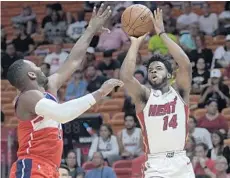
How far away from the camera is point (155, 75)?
7523 mm

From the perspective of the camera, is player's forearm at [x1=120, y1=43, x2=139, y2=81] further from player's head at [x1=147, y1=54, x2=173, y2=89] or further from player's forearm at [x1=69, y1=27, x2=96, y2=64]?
player's forearm at [x1=69, y1=27, x2=96, y2=64]

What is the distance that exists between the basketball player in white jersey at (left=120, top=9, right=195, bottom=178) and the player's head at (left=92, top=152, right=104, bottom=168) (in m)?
3.89

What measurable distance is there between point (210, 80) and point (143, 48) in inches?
85.9

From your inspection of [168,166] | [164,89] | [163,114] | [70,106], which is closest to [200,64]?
[164,89]

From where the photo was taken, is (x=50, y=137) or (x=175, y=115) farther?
(x=175, y=115)

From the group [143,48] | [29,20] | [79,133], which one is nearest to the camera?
[79,133]

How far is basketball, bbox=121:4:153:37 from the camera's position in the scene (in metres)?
7.91

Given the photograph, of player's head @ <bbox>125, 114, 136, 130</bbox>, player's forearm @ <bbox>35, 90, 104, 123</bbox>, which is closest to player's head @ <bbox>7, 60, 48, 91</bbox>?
player's forearm @ <bbox>35, 90, 104, 123</bbox>

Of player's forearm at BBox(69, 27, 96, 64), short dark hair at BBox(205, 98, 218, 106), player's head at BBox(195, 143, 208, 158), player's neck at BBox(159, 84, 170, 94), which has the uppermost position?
player's forearm at BBox(69, 27, 96, 64)

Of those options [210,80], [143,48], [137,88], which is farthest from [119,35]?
[137,88]

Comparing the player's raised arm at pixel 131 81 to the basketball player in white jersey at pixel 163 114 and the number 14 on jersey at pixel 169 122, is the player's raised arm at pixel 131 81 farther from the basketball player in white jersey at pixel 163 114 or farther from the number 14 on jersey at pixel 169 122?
the number 14 on jersey at pixel 169 122

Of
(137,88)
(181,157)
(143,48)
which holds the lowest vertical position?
(181,157)

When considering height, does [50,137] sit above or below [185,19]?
below

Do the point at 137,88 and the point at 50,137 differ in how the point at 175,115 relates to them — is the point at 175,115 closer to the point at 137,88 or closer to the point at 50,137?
the point at 137,88
